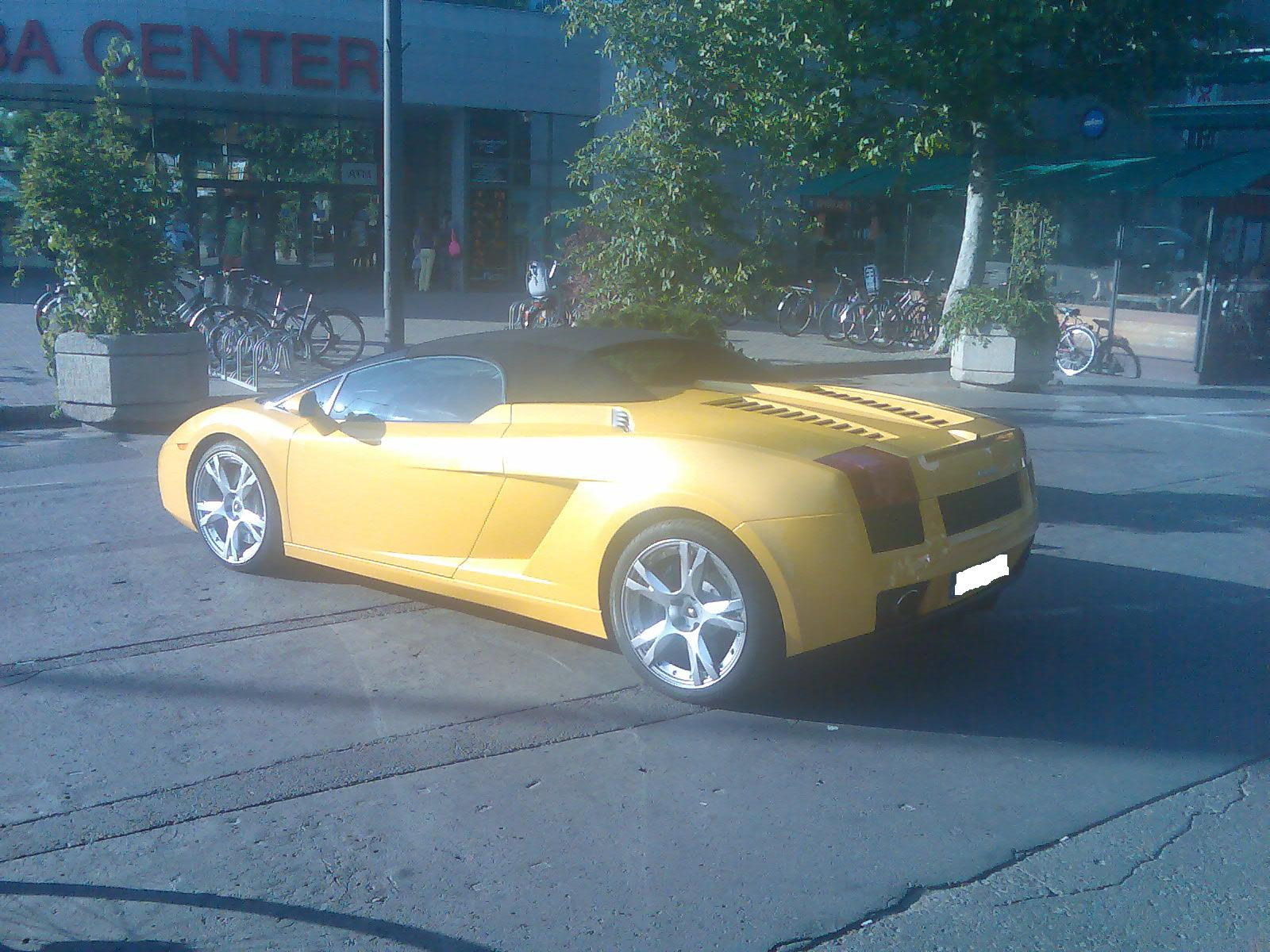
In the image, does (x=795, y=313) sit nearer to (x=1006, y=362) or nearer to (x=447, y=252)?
(x=1006, y=362)

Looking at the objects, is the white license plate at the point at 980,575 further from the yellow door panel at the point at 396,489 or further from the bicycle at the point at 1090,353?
the bicycle at the point at 1090,353

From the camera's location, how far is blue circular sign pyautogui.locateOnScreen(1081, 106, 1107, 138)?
24.4 meters

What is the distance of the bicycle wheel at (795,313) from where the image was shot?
854 inches

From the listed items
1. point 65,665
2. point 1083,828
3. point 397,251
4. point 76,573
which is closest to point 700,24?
point 397,251

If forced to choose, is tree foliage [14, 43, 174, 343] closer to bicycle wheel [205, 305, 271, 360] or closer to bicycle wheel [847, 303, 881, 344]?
bicycle wheel [205, 305, 271, 360]

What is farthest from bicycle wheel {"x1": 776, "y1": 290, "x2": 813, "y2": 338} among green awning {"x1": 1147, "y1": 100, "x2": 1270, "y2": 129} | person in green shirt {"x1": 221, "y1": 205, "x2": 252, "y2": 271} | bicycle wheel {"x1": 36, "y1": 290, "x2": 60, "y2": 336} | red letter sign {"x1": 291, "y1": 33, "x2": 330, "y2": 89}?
red letter sign {"x1": 291, "y1": 33, "x2": 330, "y2": 89}

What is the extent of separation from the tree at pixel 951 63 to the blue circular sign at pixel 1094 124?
18.1 ft

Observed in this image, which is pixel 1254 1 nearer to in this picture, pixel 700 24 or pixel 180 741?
pixel 700 24

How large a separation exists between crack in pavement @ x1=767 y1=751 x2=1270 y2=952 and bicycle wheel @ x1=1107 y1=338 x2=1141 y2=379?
1449cm

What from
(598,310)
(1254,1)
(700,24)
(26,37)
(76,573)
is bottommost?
(76,573)

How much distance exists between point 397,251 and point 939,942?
11.3m

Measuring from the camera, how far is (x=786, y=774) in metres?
4.43

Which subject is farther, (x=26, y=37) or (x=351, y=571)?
(x=26, y=37)

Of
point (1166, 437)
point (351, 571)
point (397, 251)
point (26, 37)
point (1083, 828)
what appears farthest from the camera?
point (26, 37)
